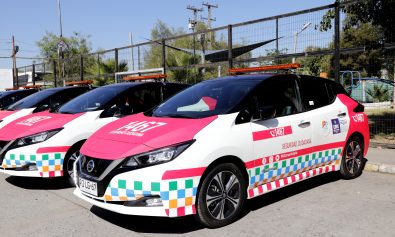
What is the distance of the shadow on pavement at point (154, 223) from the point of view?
4.16 metres

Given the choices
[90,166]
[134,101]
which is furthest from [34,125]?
[90,166]

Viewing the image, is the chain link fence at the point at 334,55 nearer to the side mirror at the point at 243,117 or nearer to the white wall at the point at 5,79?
the side mirror at the point at 243,117

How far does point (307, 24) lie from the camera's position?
8.79 meters

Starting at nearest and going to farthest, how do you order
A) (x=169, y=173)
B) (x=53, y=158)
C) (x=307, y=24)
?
(x=169, y=173)
(x=53, y=158)
(x=307, y=24)

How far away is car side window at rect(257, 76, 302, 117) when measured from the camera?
481 centimetres

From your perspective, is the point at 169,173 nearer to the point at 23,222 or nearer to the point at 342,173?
the point at 23,222

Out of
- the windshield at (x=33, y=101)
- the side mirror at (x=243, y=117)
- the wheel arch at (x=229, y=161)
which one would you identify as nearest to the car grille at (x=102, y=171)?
the wheel arch at (x=229, y=161)

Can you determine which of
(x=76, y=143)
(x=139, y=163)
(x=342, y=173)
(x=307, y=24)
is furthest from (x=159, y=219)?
(x=307, y=24)

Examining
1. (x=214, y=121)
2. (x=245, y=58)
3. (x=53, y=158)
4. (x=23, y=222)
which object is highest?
(x=245, y=58)

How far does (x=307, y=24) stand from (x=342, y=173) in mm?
3968

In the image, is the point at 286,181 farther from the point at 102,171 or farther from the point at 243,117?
the point at 102,171

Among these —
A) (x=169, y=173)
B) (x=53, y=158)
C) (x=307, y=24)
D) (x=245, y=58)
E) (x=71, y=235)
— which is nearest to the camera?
(x=169, y=173)

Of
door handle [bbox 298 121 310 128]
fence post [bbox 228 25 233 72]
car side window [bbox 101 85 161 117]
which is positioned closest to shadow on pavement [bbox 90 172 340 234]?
door handle [bbox 298 121 310 128]

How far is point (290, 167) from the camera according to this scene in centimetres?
490
